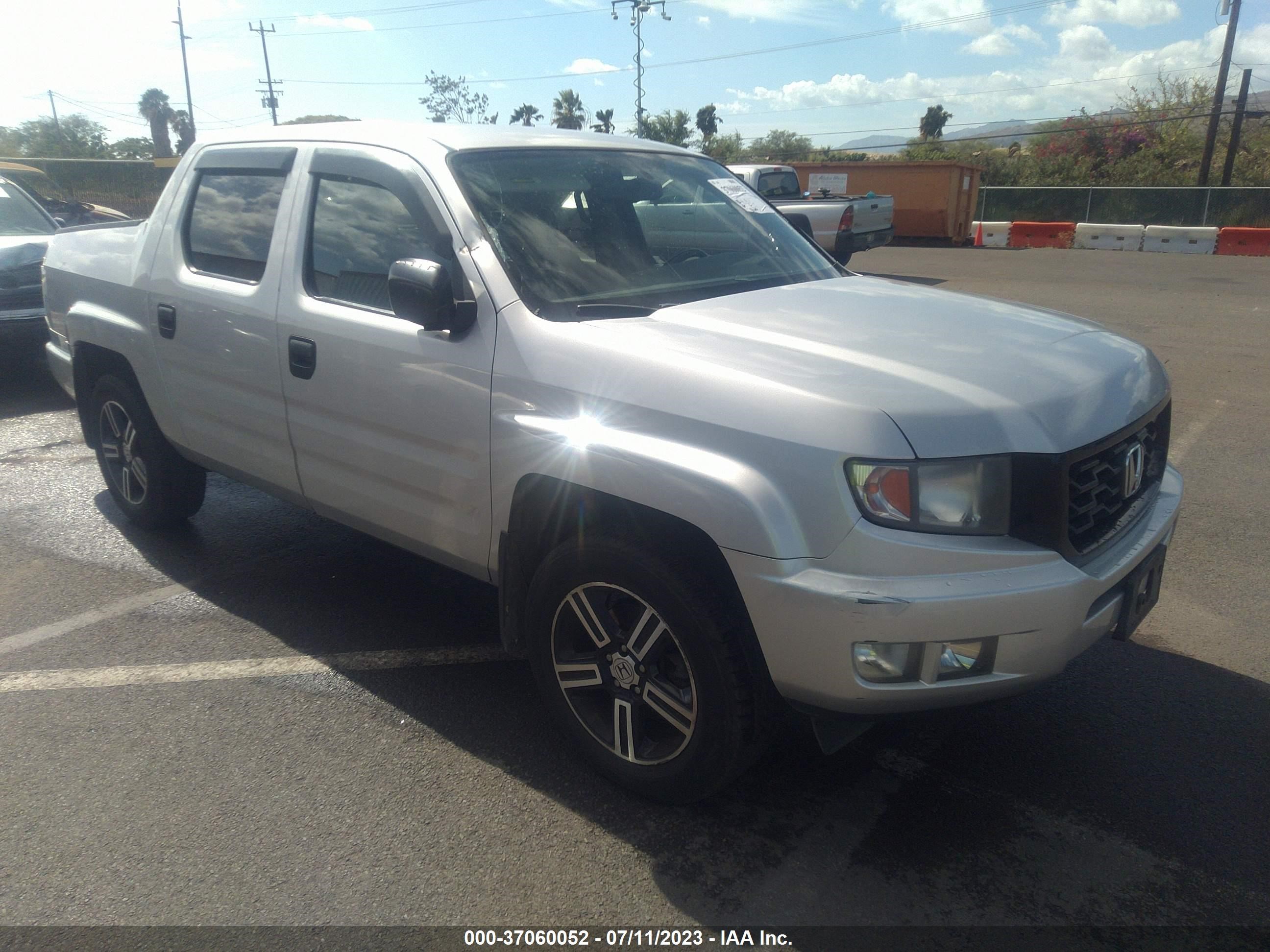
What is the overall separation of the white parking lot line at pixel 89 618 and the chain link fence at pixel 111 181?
28474 millimetres

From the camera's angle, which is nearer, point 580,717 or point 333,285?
point 580,717

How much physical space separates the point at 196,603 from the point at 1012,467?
11.5ft

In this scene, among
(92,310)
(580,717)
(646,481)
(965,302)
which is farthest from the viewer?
(92,310)

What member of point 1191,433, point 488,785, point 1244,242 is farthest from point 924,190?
point 488,785

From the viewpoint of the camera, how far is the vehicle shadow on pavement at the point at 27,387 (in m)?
8.19

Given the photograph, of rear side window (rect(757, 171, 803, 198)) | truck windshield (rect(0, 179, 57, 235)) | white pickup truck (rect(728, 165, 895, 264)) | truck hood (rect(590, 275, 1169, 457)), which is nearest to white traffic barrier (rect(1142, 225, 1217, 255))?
white pickup truck (rect(728, 165, 895, 264))

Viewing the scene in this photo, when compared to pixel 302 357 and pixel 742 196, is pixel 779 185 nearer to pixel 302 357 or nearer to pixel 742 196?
pixel 742 196

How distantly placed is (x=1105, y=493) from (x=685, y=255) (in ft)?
5.40

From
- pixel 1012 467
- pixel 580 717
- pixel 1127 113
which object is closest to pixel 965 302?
pixel 1012 467

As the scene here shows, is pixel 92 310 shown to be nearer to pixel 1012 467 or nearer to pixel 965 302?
pixel 965 302

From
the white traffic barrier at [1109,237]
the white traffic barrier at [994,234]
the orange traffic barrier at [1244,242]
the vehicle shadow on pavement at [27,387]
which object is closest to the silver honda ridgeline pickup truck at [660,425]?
the vehicle shadow on pavement at [27,387]

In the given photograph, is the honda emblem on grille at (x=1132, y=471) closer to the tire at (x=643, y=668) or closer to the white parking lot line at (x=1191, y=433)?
the tire at (x=643, y=668)

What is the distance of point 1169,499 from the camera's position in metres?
3.07

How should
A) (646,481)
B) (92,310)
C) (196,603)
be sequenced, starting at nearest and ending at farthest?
(646,481) → (196,603) → (92,310)
